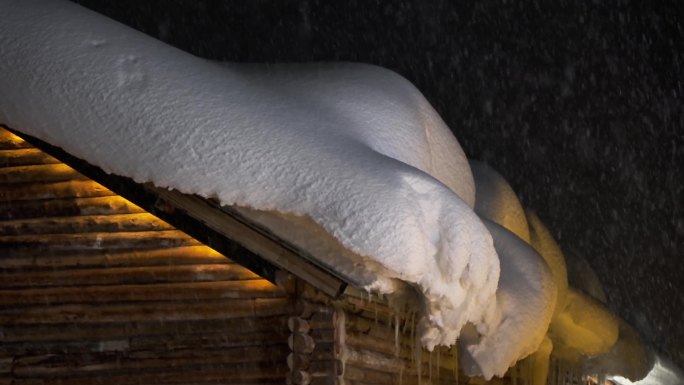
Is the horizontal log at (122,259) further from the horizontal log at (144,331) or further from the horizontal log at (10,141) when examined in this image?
the horizontal log at (10,141)

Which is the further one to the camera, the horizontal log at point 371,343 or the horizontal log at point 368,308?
the horizontal log at point 371,343

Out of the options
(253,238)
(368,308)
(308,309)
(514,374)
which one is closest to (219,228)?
(253,238)

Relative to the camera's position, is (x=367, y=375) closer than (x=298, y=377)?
No

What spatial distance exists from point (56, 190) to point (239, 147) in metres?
1.44

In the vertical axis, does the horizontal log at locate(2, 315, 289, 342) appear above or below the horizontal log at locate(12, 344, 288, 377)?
above

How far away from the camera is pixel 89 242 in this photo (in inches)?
336

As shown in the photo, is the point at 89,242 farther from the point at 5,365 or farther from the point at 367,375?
the point at 367,375

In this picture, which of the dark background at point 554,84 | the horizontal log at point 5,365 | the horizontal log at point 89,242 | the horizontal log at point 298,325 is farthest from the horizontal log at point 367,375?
the dark background at point 554,84

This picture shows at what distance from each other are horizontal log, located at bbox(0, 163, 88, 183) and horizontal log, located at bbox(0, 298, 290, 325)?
2.85 ft

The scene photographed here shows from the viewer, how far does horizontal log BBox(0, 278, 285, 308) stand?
8453 millimetres

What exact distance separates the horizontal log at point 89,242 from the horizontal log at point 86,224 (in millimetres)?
35

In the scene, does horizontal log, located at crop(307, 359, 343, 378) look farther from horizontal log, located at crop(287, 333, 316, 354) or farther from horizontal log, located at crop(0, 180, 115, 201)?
horizontal log, located at crop(0, 180, 115, 201)

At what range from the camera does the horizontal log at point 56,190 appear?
332 inches

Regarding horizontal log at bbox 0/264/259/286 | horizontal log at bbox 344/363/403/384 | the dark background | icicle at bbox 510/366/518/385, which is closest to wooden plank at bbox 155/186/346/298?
horizontal log at bbox 0/264/259/286
